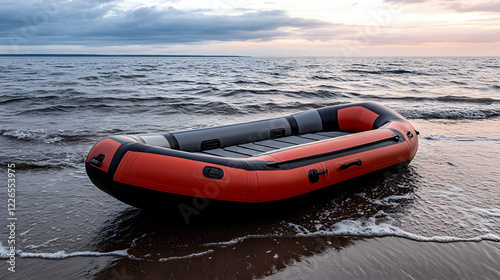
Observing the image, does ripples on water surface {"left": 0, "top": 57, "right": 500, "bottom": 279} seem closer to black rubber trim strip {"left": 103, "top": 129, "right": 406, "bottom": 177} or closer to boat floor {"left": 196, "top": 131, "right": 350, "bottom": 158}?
black rubber trim strip {"left": 103, "top": 129, "right": 406, "bottom": 177}

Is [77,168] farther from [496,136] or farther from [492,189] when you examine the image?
[496,136]

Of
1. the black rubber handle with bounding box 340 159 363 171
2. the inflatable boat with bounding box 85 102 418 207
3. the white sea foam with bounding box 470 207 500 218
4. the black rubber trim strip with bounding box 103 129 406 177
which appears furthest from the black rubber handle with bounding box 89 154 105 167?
the white sea foam with bounding box 470 207 500 218

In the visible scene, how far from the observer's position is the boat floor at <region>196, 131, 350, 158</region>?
3987mm

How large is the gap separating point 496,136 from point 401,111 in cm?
339

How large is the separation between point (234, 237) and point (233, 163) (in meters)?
0.63

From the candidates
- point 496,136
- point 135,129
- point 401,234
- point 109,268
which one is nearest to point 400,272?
point 401,234

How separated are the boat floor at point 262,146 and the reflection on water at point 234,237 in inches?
32.8

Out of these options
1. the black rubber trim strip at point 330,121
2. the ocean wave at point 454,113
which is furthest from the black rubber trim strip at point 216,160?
the ocean wave at point 454,113

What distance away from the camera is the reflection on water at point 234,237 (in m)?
2.59

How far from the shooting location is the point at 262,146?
14.2 ft

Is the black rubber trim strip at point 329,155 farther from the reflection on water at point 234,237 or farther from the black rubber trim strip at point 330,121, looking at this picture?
the black rubber trim strip at point 330,121

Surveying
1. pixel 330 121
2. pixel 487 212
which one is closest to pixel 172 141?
pixel 330 121

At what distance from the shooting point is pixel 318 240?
117 inches

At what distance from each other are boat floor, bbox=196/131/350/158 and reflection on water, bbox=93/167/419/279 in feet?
2.73
